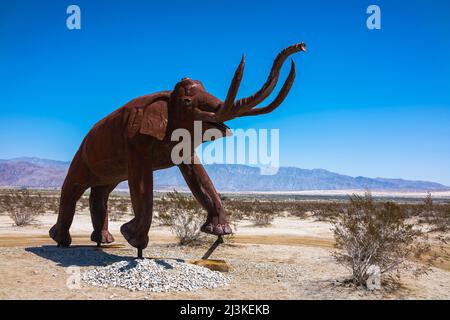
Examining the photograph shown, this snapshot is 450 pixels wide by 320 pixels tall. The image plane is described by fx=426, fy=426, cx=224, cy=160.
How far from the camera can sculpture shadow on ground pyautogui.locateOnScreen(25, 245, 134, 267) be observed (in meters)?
8.78

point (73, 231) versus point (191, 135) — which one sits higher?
point (191, 135)

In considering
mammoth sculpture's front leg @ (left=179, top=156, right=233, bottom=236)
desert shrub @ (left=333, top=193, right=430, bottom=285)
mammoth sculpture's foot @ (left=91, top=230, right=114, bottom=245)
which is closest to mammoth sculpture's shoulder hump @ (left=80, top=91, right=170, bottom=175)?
mammoth sculpture's front leg @ (left=179, top=156, right=233, bottom=236)

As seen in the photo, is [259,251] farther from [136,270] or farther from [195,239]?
[136,270]

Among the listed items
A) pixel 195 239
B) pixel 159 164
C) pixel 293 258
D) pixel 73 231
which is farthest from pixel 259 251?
pixel 73 231

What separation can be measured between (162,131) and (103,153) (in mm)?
1700

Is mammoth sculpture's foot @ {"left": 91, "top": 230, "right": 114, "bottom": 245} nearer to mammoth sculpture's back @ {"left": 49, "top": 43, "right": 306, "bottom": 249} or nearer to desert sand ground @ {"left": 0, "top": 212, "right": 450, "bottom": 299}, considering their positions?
desert sand ground @ {"left": 0, "top": 212, "right": 450, "bottom": 299}

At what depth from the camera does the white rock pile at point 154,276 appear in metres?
7.14

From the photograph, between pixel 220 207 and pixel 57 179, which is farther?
pixel 57 179

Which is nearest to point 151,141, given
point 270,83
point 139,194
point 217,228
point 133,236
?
point 139,194

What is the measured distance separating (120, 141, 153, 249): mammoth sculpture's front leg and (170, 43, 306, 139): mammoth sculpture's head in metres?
0.99

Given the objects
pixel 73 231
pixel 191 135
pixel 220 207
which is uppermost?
pixel 191 135

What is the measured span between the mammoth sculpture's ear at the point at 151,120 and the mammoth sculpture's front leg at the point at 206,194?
101 centimetres

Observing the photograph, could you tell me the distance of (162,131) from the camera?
7703mm

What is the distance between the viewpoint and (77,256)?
9.30m
